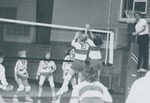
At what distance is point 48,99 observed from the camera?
39.1 ft

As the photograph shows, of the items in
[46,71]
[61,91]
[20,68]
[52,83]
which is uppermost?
[20,68]

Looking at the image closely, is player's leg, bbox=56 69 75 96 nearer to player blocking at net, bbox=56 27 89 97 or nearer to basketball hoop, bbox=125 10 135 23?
player blocking at net, bbox=56 27 89 97

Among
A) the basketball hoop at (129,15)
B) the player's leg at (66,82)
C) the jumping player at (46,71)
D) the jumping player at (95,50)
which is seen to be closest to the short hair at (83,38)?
the jumping player at (95,50)

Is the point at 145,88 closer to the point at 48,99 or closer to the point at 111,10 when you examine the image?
the point at 48,99

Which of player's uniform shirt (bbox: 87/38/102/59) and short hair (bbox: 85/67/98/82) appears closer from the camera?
short hair (bbox: 85/67/98/82)

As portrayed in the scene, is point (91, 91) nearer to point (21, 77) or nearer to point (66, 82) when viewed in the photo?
point (66, 82)

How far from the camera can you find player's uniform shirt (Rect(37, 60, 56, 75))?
1146 cm

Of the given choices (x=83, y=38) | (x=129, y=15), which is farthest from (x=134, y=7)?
(x=83, y=38)

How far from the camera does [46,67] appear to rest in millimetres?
11461

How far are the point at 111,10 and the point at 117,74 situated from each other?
118 inches

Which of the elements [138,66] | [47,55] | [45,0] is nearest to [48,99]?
[47,55]

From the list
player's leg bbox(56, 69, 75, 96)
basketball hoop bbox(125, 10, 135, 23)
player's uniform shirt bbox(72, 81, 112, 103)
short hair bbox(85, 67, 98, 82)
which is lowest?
player's leg bbox(56, 69, 75, 96)

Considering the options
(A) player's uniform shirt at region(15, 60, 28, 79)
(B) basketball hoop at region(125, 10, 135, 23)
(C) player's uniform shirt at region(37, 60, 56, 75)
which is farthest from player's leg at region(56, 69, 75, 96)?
(B) basketball hoop at region(125, 10, 135, 23)

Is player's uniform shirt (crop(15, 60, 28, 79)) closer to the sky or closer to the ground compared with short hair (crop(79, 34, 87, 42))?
closer to the ground
